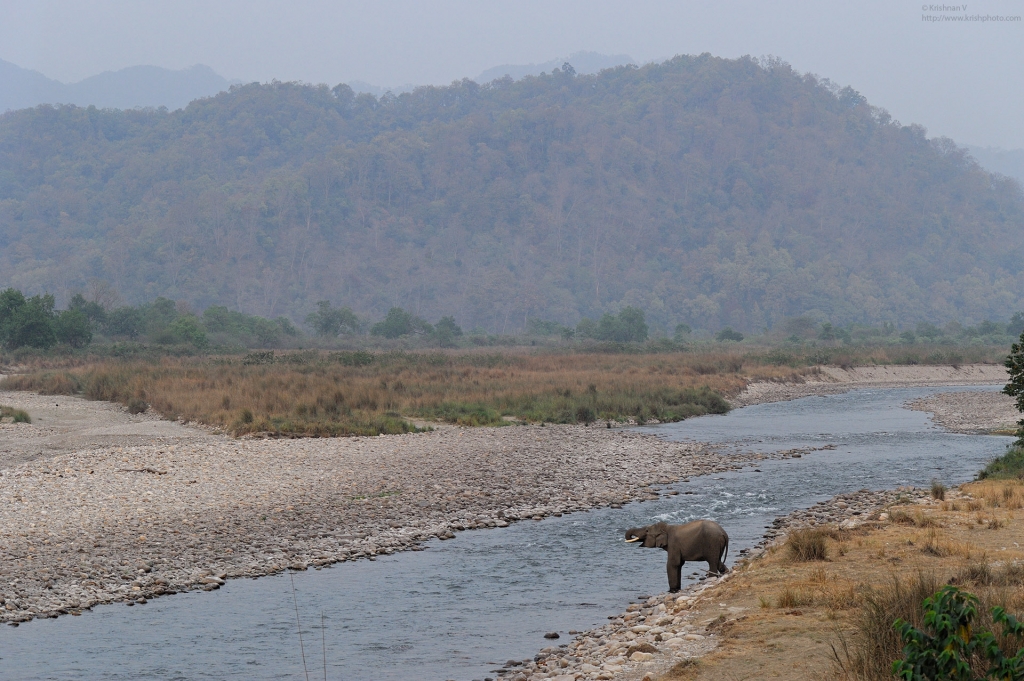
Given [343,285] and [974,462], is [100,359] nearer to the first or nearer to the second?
[974,462]

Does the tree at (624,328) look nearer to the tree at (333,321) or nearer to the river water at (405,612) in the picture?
the tree at (333,321)

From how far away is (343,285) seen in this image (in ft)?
563

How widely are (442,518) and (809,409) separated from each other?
3257cm

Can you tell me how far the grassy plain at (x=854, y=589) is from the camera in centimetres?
787

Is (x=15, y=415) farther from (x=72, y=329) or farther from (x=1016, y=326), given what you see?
(x=1016, y=326)

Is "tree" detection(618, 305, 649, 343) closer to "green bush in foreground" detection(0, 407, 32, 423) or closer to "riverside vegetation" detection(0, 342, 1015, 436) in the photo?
"riverside vegetation" detection(0, 342, 1015, 436)

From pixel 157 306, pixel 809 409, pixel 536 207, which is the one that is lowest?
pixel 809 409

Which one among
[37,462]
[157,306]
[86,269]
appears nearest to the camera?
[37,462]

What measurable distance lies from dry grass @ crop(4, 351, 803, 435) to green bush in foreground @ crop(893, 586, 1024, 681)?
25.8m

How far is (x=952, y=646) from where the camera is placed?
5758mm

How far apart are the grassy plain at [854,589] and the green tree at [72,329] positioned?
65626mm

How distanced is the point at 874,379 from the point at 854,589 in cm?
6229

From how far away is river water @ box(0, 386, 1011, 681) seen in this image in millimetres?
10258

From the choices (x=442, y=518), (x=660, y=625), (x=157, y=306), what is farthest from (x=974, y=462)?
(x=157, y=306)
